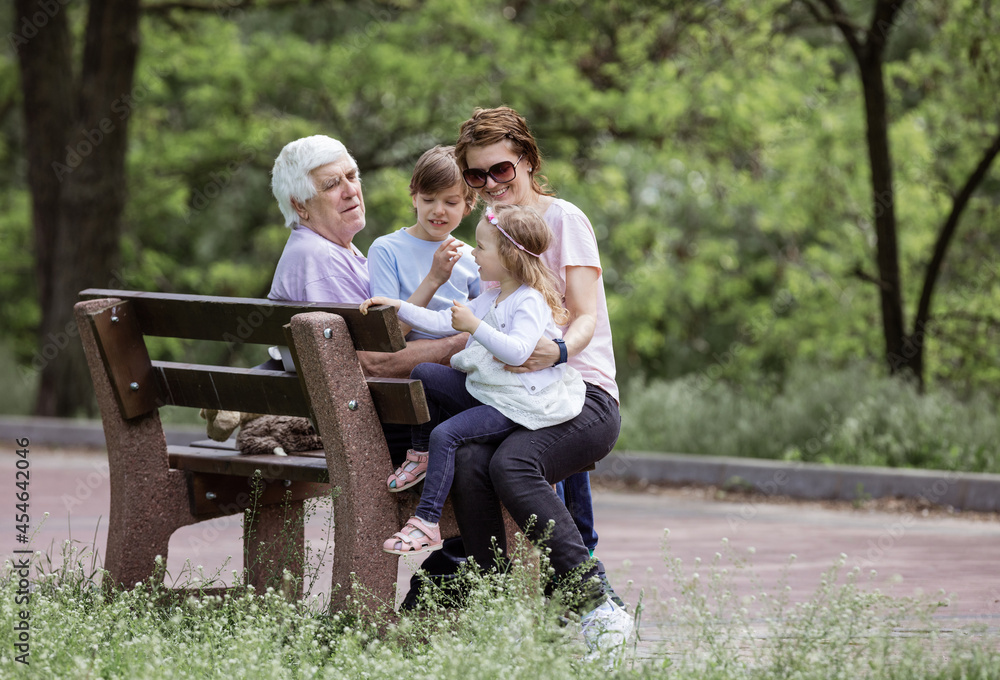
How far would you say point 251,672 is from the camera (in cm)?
297

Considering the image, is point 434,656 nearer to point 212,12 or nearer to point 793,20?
point 793,20

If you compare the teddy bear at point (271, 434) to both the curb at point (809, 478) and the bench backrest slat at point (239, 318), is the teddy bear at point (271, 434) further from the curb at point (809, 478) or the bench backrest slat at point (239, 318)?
the curb at point (809, 478)

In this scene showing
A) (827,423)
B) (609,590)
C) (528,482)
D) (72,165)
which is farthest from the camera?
(72,165)

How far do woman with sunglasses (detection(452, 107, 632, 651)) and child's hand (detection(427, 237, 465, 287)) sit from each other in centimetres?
20

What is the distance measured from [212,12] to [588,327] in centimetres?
1318

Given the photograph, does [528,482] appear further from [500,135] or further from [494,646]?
[500,135]

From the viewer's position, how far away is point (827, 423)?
31.5 ft

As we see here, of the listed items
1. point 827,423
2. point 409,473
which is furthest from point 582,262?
point 827,423

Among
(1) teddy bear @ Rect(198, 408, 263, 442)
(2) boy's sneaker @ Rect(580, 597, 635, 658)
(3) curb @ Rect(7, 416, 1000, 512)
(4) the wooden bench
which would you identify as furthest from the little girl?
(3) curb @ Rect(7, 416, 1000, 512)

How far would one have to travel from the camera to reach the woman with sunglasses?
12.0 feet

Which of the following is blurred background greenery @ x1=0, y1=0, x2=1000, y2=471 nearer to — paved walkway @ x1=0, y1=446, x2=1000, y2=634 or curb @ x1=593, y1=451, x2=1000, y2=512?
curb @ x1=593, y1=451, x2=1000, y2=512

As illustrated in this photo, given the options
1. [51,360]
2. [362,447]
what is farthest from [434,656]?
[51,360]

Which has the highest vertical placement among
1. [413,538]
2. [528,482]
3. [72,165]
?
[72,165]

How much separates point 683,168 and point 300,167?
1501 cm
